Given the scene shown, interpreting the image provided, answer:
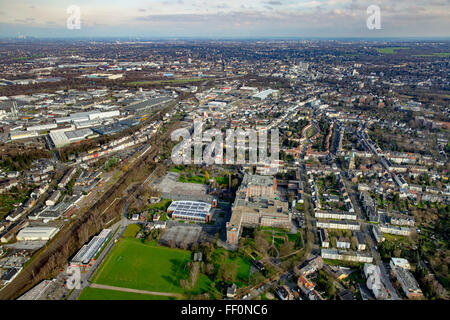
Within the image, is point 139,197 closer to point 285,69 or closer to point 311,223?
point 311,223

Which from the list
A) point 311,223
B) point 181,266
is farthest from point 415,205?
point 181,266

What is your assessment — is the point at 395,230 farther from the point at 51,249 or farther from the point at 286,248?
the point at 51,249

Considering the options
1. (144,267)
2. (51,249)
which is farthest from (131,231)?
(51,249)

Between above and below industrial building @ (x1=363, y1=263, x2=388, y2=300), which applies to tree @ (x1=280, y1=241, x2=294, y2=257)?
above

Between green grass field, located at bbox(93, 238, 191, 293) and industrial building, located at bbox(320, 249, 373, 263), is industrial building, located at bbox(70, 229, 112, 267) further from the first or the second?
industrial building, located at bbox(320, 249, 373, 263)

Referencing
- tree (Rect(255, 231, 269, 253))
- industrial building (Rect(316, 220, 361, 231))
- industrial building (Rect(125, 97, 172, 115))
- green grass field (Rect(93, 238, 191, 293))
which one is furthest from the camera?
industrial building (Rect(125, 97, 172, 115))

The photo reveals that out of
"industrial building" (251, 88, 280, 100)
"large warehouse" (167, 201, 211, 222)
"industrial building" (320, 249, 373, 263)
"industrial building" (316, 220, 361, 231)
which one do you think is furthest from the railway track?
"industrial building" (251, 88, 280, 100)

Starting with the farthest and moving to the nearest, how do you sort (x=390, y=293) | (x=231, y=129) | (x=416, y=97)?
(x=416, y=97) → (x=231, y=129) → (x=390, y=293)
